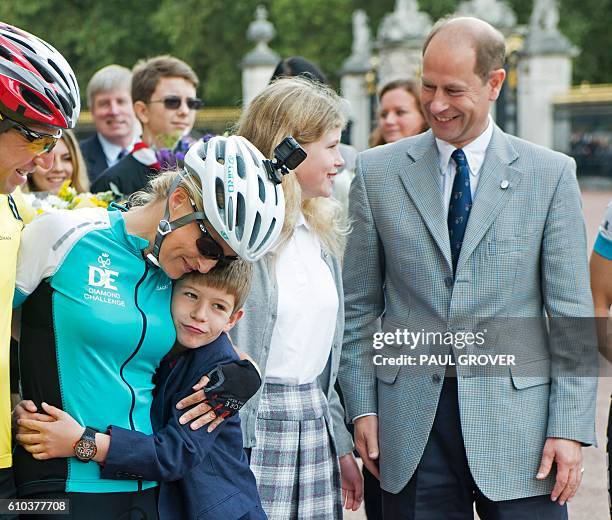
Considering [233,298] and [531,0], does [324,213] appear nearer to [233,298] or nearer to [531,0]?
[233,298]

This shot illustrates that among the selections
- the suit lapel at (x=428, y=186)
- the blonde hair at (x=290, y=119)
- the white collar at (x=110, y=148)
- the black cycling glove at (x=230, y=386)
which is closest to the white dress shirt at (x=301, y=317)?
the blonde hair at (x=290, y=119)

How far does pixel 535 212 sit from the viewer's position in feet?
12.2

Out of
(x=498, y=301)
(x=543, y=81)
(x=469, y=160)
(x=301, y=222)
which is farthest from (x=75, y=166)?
(x=543, y=81)

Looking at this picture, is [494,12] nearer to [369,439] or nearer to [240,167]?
[369,439]

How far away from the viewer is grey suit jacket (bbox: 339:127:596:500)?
3688 millimetres

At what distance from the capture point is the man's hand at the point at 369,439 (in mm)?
3990

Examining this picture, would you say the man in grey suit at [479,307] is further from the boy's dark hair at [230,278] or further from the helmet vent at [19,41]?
Result: the helmet vent at [19,41]

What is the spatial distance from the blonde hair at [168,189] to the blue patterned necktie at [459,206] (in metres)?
1.23

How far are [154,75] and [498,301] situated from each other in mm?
3500

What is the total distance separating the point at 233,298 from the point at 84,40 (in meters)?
38.7

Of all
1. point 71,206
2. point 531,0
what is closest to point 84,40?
point 531,0

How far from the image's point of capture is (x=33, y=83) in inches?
105

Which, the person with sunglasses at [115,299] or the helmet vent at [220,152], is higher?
the helmet vent at [220,152]

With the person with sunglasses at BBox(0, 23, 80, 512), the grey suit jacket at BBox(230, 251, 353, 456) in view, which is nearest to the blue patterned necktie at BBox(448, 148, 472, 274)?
the grey suit jacket at BBox(230, 251, 353, 456)
